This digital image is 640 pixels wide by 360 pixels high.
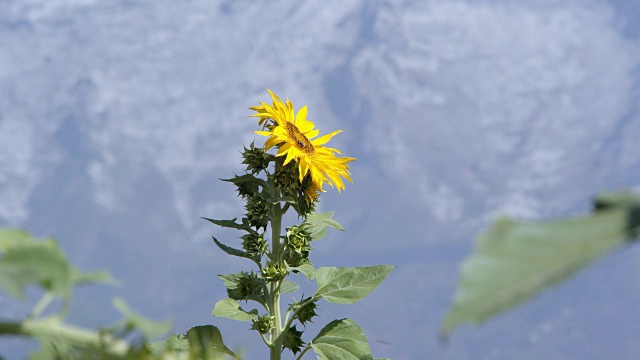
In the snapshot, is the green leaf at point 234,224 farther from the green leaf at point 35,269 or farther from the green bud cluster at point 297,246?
the green leaf at point 35,269

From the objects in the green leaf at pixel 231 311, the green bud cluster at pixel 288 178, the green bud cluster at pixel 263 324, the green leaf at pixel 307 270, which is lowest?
the green bud cluster at pixel 263 324

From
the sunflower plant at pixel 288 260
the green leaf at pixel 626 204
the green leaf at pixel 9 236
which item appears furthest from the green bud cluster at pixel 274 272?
the green leaf at pixel 626 204

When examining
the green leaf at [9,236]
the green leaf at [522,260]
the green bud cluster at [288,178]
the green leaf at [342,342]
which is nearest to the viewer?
the green leaf at [522,260]

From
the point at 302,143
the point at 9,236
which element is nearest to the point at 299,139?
the point at 302,143

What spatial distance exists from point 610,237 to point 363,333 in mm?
1201

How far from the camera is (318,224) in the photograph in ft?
4.83

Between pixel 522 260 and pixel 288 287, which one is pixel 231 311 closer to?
pixel 288 287

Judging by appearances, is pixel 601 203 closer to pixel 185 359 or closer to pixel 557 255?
pixel 557 255

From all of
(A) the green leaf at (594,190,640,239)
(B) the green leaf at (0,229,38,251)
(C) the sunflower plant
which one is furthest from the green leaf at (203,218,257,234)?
(A) the green leaf at (594,190,640,239)

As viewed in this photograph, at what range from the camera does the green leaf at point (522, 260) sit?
22 cm

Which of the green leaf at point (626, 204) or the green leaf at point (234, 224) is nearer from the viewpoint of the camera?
the green leaf at point (626, 204)

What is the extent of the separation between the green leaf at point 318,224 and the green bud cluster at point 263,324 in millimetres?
188

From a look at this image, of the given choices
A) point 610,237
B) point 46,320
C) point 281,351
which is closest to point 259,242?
point 281,351

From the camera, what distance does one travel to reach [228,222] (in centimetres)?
147
